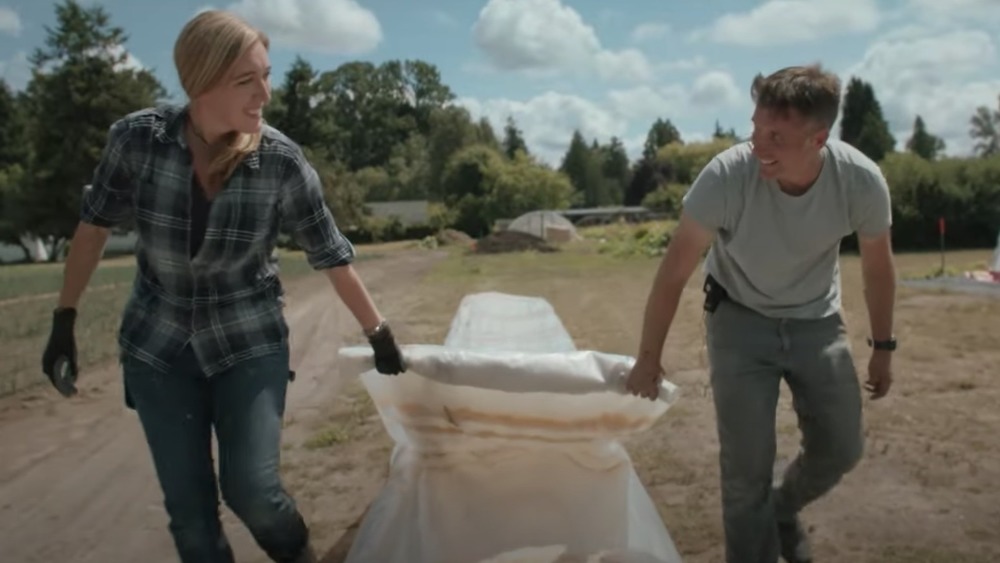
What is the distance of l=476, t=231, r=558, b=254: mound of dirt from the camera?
42.2 meters

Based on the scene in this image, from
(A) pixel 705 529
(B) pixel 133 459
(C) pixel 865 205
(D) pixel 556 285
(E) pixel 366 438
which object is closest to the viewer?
(C) pixel 865 205

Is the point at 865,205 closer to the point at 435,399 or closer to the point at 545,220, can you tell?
the point at 435,399

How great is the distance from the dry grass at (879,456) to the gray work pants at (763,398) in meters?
0.54

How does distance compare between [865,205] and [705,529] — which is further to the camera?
[705,529]

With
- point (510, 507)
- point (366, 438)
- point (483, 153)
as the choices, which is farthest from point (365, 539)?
point (483, 153)

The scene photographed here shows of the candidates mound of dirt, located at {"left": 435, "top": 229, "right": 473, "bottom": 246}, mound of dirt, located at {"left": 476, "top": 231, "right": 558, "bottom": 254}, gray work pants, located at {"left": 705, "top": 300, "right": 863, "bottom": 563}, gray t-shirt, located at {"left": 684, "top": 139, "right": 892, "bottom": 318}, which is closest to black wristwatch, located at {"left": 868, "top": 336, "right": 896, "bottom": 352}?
gray work pants, located at {"left": 705, "top": 300, "right": 863, "bottom": 563}

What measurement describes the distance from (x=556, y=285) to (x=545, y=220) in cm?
3436

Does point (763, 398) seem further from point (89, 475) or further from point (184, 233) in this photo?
point (89, 475)

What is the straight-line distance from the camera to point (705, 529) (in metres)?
4.50

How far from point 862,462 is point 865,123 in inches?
2895

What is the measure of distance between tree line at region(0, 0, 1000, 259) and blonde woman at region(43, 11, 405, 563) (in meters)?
37.4

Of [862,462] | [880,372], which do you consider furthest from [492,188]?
[880,372]

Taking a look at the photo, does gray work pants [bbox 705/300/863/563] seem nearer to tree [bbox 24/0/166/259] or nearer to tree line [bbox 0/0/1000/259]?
tree line [bbox 0/0/1000/259]

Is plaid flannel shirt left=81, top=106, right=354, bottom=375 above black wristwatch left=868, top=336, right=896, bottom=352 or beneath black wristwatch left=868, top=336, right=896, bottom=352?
above
